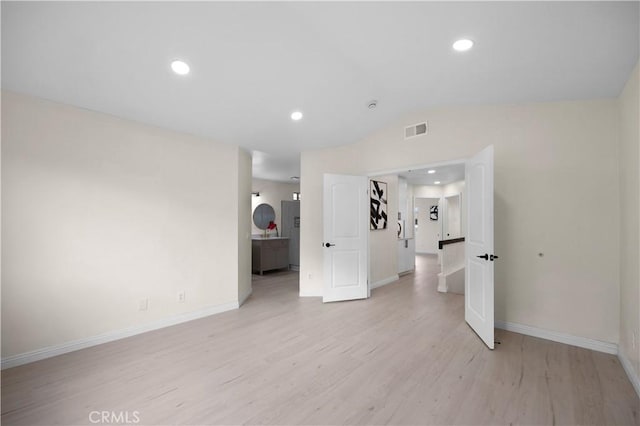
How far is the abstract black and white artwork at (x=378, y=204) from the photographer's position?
5.35m

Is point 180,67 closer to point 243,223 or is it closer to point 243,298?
point 243,223

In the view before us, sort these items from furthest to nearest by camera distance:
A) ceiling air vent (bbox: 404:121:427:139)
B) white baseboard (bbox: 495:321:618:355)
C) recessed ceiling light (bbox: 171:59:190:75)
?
ceiling air vent (bbox: 404:121:427:139), white baseboard (bbox: 495:321:618:355), recessed ceiling light (bbox: 171:59:190:75)

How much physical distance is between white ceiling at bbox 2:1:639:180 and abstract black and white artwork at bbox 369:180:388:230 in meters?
2.22

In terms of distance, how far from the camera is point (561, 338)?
2.94m

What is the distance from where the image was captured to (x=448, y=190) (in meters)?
9.22

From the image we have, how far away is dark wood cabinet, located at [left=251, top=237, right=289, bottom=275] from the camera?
258 inches

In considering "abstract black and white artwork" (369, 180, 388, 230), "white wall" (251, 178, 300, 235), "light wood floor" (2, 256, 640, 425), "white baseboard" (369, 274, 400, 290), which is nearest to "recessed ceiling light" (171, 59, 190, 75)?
"light wood floor" (2, 256, 640, 425)

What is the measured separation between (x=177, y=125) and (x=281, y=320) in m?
2.89

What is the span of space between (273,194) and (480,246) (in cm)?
589

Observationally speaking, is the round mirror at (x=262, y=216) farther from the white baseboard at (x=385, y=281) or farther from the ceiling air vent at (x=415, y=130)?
the ceiling air vent at (x=415, y=130)

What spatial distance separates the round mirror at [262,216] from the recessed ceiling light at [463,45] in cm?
611

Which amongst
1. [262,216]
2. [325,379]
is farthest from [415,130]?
[262,216]

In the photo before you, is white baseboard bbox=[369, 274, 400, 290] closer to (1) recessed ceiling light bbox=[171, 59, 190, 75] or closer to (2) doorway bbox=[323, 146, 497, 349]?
(2) doorway bbox=[323, 146, 497, 349]

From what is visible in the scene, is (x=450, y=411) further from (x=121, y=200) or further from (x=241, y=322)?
(x=121, y=200)
